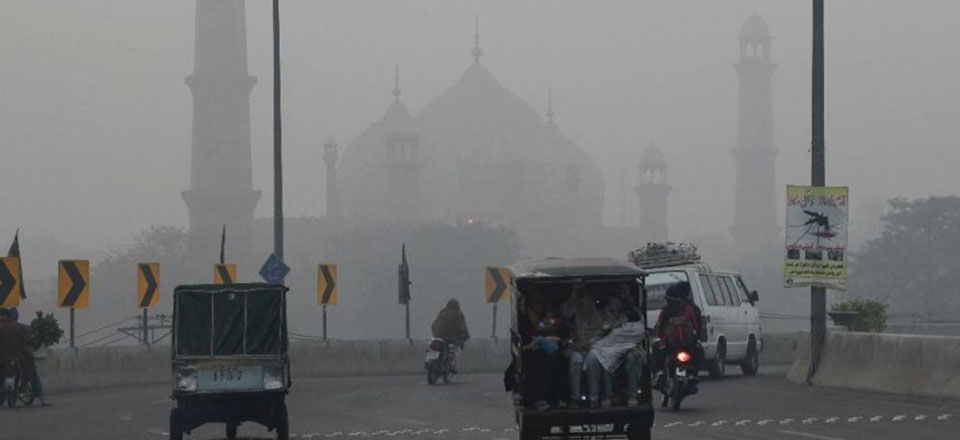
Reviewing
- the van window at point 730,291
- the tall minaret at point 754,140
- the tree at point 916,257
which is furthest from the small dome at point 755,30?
the van window at point 730,291

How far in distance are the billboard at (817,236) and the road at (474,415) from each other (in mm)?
1500

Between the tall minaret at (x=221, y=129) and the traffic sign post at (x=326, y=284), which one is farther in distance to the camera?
the tall minaret at (x=221, y=129)

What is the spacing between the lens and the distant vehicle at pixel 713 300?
29062 mm

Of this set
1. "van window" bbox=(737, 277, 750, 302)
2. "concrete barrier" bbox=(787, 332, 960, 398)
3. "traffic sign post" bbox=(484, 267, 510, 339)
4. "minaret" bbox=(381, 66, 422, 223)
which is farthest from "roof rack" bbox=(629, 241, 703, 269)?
"minaret" bbox=(381, 66, 422, 223)

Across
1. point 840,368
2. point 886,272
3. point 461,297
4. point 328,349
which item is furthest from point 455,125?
point 840,368

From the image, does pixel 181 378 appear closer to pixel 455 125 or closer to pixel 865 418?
pixel 865 418

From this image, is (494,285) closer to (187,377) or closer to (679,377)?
(679,377)

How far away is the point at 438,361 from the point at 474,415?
871cm

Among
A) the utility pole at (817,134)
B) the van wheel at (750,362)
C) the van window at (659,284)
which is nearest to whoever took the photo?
the utility pole at (817,134)

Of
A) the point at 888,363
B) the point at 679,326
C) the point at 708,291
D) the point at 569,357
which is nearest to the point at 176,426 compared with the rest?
the point at 569,357

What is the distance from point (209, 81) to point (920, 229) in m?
52.4

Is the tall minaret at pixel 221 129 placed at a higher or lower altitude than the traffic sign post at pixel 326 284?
higher

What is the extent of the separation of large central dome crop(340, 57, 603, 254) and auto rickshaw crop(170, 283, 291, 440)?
14960cm

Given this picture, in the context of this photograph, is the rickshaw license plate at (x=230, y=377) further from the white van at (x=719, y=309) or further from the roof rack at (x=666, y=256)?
the roof rack at (x=666, y=256)
